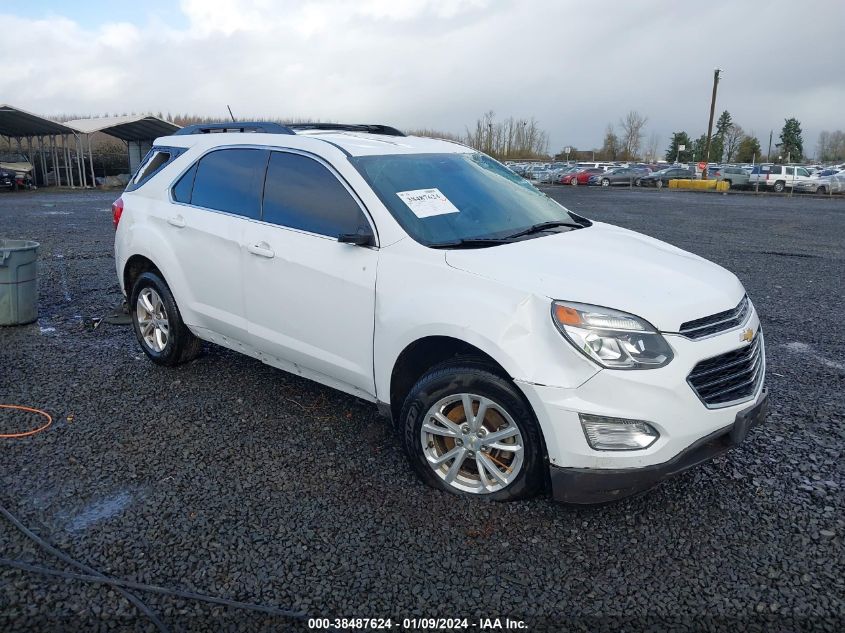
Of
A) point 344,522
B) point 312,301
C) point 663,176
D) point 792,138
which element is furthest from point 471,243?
point 792,138

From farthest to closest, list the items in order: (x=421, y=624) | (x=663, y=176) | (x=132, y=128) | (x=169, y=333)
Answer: (x=663, y=176) < (x=132, y=128) < (x=169, y=333) < (x=421, y=624)

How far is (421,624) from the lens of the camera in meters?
2.58

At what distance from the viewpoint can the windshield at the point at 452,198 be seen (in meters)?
3.70

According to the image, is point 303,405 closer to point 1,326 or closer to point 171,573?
point 171,573

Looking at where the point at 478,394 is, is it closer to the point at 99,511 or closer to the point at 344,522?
the point at 344,522

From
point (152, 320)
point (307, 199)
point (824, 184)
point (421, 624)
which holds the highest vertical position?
point (307, 199)

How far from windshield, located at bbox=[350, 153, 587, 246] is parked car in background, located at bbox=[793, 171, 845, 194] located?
119ft

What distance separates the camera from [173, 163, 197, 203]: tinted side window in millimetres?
4867

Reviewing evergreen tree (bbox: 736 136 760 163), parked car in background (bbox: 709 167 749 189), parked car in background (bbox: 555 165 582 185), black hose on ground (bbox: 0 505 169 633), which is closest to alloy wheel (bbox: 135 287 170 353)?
black hose on ground (bbox: 0 505 169 633)

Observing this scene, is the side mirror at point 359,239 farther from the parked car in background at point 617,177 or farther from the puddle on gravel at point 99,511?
the parked car in background at point 617,177

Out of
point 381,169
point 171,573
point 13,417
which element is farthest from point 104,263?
point 171,573

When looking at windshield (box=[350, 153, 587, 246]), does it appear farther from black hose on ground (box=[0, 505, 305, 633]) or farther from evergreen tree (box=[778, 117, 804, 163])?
evergreen tree (box=[778, 117, 804, 163])

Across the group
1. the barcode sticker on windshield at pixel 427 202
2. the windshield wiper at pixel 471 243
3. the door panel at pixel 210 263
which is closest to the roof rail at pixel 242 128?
the door panel at pixel 210 263

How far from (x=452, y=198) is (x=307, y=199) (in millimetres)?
873
